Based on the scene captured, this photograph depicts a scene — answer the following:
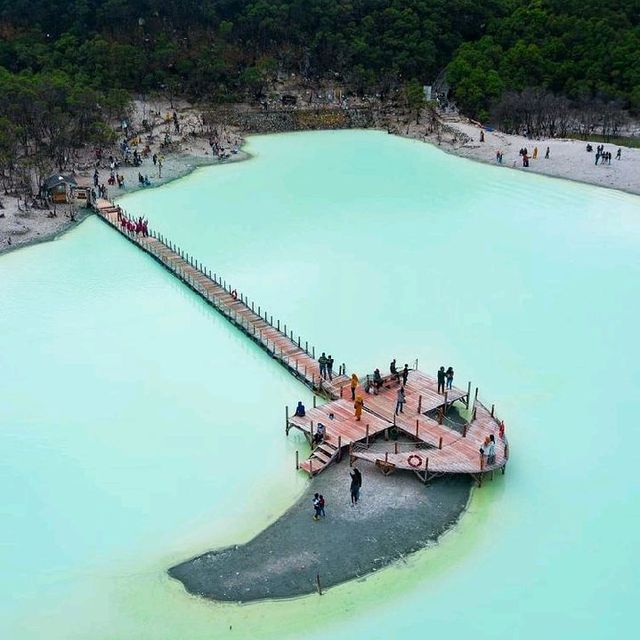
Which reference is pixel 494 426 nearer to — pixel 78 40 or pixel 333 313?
pixel 333 313

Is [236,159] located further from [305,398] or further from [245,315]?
[305,398]

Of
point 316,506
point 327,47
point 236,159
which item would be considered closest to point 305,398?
point 316,506

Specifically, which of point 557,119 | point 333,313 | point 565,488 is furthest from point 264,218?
point 557,119

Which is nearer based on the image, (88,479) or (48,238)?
(88,479)

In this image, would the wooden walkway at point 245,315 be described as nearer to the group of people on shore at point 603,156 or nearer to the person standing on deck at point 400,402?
the person standing on deck at point 400,402

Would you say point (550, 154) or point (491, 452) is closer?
point (491, 452)

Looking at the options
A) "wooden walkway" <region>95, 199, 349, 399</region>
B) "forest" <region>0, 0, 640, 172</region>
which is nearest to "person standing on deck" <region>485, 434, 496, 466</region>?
"wooden walkway" <region>95, 199, 349, 399</region>

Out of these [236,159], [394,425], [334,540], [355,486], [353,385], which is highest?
[236,159]
